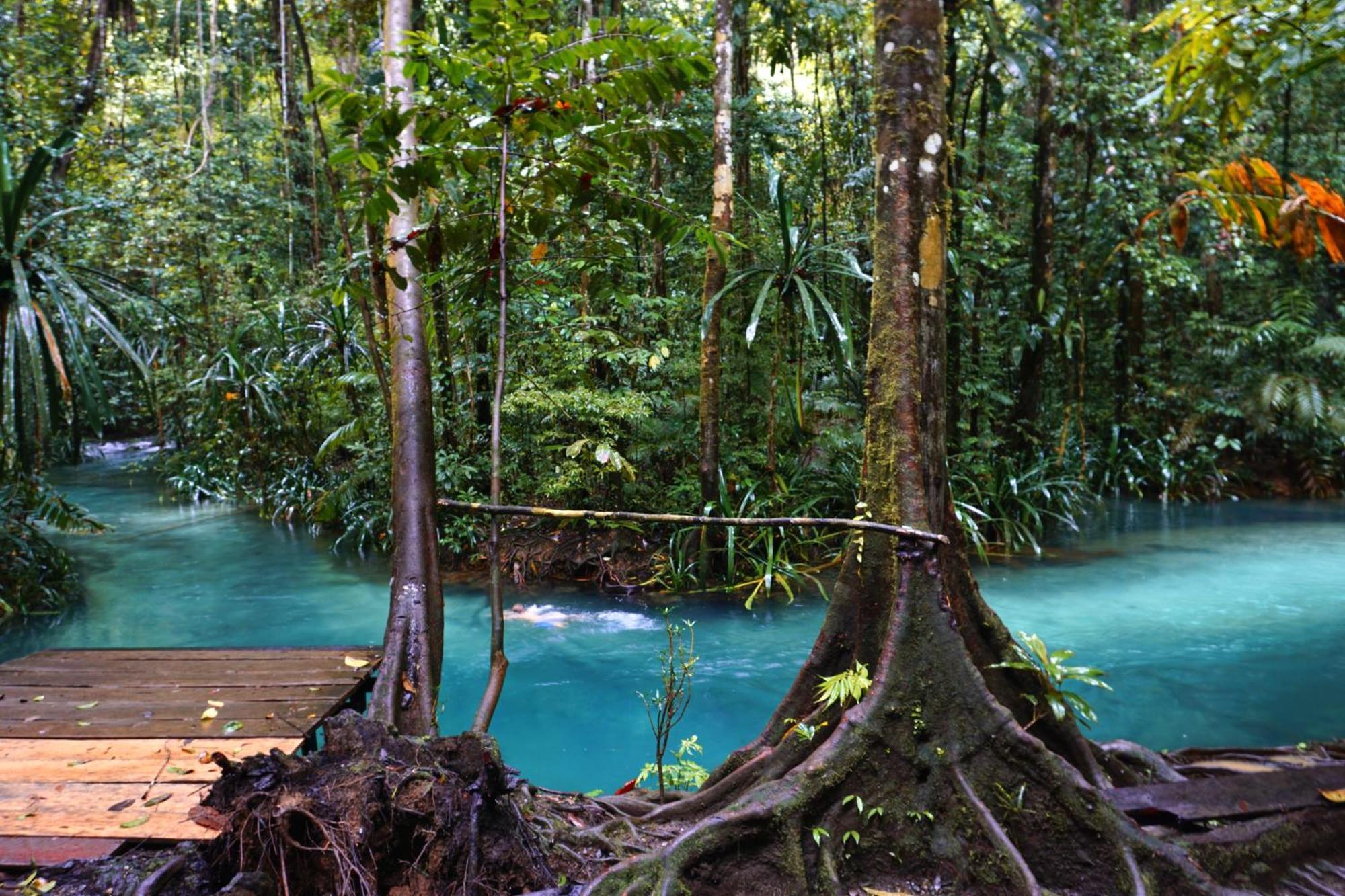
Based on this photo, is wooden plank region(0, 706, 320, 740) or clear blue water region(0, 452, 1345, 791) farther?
clear blue water region(0, 452, 1345, 791)

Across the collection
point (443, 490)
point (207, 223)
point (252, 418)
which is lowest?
point (443, 490)

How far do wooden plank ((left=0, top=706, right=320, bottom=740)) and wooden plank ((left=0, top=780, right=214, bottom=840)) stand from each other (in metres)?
0.40

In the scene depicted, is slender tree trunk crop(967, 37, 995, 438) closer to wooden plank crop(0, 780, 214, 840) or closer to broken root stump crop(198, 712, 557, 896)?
broken root stump crop(198, 712, 557, 896)

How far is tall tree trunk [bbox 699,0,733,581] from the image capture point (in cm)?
633

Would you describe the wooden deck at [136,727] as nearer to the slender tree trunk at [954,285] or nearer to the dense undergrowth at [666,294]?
the dense undergrowth at [666,294]

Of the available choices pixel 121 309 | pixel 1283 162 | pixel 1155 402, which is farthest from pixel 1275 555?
pixel 121 309

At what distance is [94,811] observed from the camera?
2566mm

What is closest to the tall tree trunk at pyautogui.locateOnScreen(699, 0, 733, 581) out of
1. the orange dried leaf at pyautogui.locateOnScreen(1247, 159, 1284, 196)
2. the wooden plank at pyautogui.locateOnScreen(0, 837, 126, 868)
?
the orange dried leaf at pyautogui.locateOnScreen(1247, 159, 1284, 196)

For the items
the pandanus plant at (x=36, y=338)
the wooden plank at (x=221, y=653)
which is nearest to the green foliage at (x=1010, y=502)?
the wooden plank at (x=221, y=653)

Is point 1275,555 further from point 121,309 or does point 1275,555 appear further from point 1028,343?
point 121,309

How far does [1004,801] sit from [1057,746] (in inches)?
16.9

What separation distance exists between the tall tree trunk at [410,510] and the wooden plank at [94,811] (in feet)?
2.22

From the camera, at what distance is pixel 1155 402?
11969 mm

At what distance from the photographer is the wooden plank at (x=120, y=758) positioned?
9.25 ft
